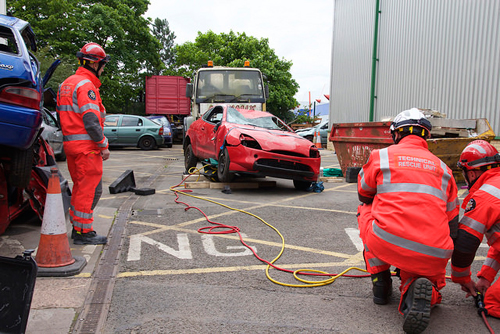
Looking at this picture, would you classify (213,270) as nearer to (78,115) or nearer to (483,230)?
(78,115)

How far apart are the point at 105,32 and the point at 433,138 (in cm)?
2677

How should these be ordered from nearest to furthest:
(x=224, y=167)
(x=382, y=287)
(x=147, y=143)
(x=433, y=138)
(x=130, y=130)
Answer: (x=382, y=287) < (x=224, y=167) < (x=433, y=138) < (x=130, y=130) < (x=147, y=143)

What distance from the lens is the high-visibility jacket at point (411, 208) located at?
8.85 feet

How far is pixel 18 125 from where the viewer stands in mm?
3570

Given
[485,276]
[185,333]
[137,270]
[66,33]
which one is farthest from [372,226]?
[66,33]

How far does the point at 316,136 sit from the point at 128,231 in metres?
20.6

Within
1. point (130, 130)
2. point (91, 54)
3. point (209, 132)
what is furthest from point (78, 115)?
point (130, 130)

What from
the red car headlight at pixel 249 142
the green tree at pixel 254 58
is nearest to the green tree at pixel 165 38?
the green tree at pixel 254 58

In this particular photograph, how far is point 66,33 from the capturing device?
96.9 feet

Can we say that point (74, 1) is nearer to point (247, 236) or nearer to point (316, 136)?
point (316, 136)

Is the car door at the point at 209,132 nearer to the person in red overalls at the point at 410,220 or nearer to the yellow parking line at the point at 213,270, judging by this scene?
the yellow parking line at the point at 213,270

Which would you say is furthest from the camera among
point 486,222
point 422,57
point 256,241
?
point 422,57

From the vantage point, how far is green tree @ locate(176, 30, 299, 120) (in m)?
37.8

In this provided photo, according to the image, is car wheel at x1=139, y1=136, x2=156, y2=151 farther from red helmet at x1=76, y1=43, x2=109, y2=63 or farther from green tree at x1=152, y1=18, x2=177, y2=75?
green tree at x1=152, y1=18, x2=177, y2=75
